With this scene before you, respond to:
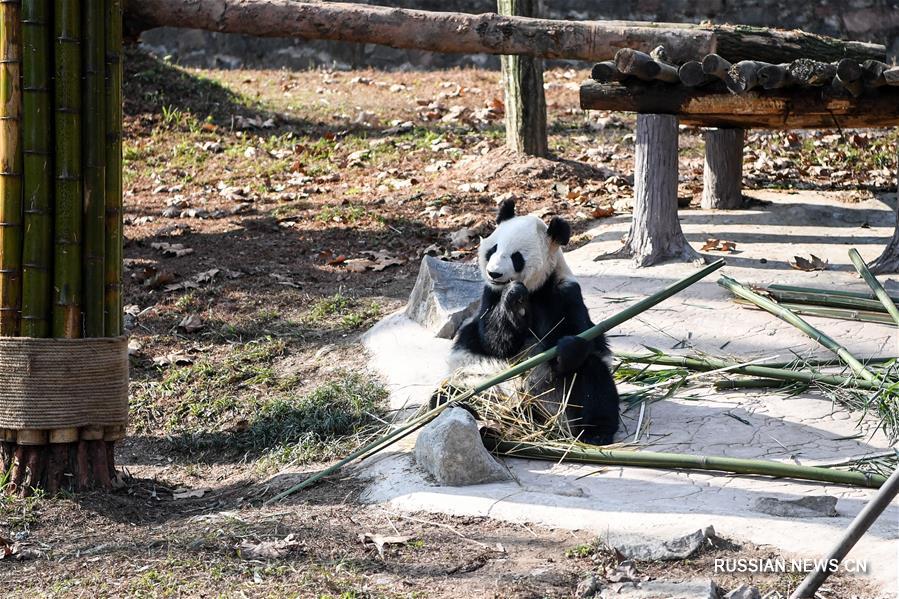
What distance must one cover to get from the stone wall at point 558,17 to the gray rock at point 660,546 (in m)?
10.7

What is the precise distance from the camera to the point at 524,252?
473 centimetres

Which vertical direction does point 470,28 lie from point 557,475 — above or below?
above

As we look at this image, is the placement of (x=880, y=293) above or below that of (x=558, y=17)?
below

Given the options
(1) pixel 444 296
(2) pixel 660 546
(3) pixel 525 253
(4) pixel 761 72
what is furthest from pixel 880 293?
(2) pixel 660 546

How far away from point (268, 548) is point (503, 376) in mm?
1339

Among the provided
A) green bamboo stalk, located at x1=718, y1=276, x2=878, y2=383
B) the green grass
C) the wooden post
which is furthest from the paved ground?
the wooden post

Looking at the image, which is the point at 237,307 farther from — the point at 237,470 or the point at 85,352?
the point at 85,352

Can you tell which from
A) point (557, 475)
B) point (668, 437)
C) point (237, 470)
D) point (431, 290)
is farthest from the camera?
point (431, 290)

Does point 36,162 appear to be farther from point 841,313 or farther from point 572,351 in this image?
point 841,313

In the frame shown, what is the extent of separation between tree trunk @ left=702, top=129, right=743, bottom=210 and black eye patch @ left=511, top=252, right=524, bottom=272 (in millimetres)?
4324

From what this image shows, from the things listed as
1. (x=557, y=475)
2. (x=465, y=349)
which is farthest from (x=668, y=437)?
(x=465, y=349)

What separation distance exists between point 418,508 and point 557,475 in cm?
68

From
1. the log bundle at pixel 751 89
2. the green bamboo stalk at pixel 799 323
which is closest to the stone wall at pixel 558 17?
→ the log bundle at pixel 751 89

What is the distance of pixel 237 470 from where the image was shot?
5.16 meters
